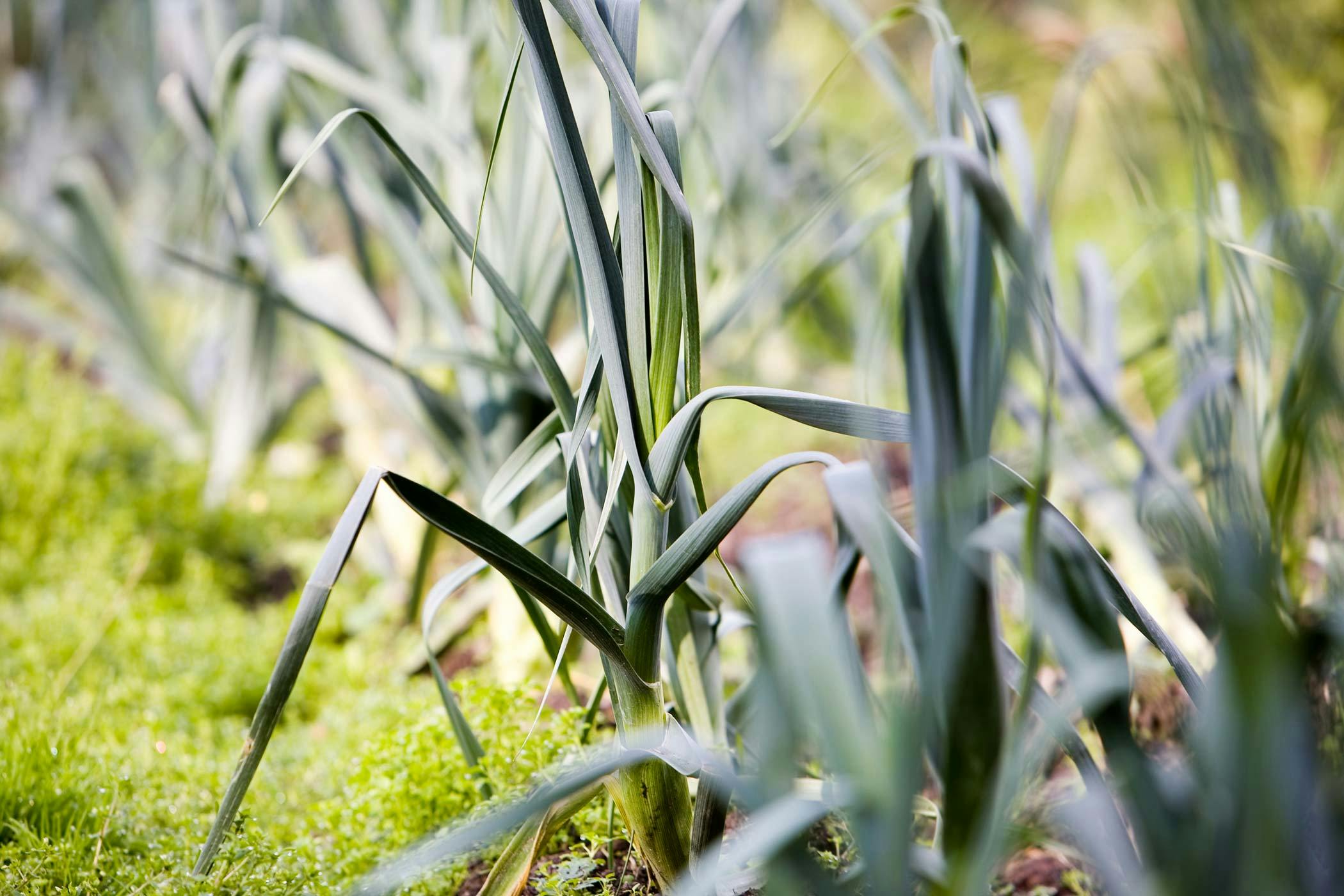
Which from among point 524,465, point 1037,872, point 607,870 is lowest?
point 1037,872

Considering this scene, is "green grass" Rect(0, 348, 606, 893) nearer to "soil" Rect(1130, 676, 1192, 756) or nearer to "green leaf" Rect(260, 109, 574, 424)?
"green leaf" Rect(260, 109, 574, 424)

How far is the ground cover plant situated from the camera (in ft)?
1.39

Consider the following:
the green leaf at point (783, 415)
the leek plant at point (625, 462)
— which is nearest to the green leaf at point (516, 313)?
the leek plant at point (625, 462)

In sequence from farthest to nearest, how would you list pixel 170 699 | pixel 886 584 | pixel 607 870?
pixel 170 699
pixel 607 870
pixel 886 584

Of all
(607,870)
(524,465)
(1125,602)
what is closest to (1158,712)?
(1125,602)

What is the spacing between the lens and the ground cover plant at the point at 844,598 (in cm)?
42

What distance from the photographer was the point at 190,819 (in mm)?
750

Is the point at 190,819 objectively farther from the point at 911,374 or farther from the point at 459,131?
the point at 459,131

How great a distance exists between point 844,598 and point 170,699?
867 mm

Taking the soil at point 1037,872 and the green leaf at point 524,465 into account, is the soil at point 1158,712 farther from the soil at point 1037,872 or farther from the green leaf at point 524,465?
the green leaf at point 524,465

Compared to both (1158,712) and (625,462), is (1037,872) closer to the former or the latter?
(1158,712)

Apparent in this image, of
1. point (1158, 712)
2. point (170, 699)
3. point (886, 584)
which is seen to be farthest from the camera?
point (170, 699)

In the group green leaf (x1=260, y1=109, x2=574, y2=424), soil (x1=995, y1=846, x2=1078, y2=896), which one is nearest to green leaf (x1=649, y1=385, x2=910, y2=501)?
green leaf (x1=260, y1=109, x2=574, y2=424)

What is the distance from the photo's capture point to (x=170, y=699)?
110cm
